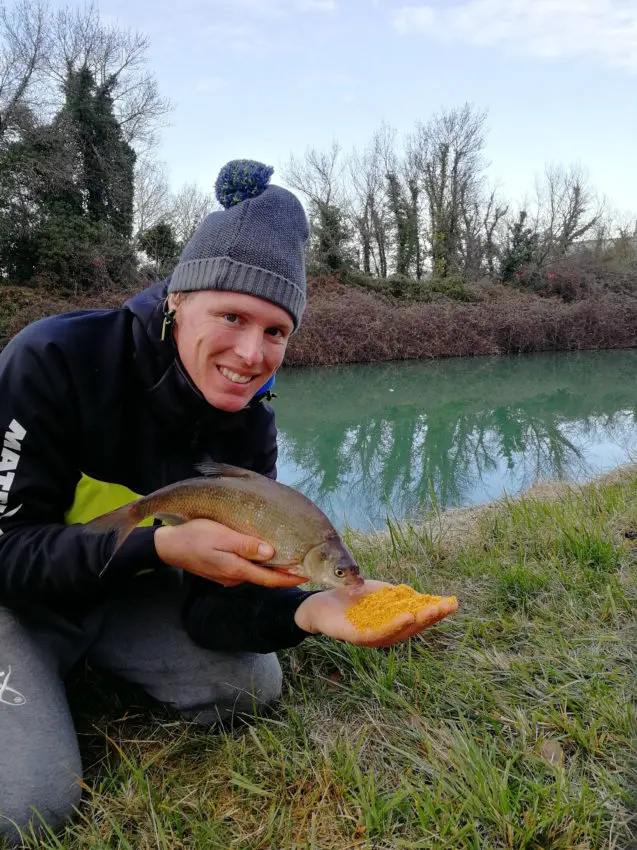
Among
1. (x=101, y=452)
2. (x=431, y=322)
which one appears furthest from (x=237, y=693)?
(x=431, y=322)

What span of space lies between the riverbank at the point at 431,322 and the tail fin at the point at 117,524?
16.3 metres

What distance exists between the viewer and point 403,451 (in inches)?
374

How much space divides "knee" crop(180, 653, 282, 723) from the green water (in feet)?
6.21

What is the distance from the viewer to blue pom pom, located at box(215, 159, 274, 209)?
1854mm

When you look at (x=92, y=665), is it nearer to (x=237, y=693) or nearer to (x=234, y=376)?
(x=237, y=693)

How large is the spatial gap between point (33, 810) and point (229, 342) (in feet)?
4.30

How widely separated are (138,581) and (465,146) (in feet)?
115

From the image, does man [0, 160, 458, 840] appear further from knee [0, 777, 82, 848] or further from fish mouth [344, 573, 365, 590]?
fish mouth [344, 573, 365, 590]

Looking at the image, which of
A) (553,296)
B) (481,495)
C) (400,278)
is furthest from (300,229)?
A: (553,296)

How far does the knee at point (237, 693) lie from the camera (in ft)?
6.16

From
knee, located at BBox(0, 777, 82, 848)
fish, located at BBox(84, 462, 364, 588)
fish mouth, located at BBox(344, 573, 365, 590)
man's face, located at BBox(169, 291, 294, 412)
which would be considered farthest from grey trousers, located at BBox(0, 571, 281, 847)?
man's face, located at BBox(169, 291, 294, 412)

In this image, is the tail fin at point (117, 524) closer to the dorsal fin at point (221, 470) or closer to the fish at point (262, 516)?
the fish at point (262, 516)

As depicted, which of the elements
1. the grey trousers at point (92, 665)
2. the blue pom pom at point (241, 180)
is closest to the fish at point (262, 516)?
the grey trousers at point (92, 665)

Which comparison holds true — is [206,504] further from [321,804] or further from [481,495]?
[481,495]
